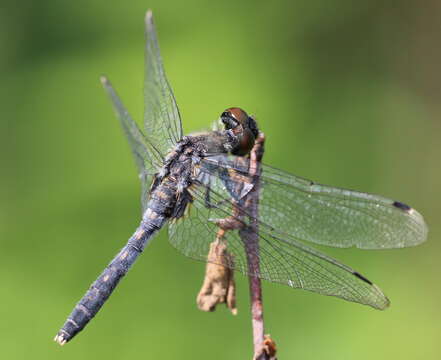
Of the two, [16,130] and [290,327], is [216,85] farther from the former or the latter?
[290,327]

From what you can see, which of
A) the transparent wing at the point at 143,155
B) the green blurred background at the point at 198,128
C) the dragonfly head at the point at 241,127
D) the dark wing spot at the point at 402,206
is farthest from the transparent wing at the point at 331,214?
the green blurred background at the point at 198,128

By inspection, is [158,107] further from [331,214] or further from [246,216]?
[331,214]

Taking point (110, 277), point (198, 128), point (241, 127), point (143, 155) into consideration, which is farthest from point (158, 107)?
point (110, 277)

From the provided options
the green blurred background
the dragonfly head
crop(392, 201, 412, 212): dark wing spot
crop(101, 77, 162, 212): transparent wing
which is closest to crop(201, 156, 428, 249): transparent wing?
crop(392, 201, 412, 212): dark wing spot

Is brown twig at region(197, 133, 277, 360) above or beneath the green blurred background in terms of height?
beneath

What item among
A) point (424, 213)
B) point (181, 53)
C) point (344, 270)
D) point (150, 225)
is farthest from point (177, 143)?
point (424, 213)

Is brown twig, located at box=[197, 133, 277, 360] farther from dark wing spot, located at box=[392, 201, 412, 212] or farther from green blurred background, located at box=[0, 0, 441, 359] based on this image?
green blurred background, located at box=[0, 0, 441, 359]
